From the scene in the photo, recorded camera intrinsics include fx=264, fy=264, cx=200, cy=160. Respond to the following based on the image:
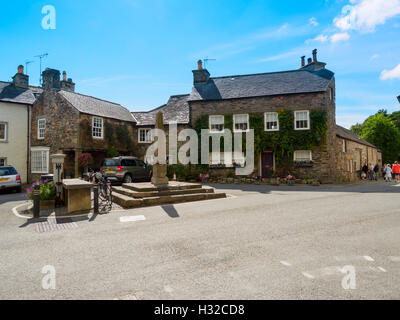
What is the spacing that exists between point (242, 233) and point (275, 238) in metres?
0.77

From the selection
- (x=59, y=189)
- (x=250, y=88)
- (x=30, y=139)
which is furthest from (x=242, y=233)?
(x=30, y=139)

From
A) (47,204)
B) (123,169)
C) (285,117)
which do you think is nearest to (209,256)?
(47,204)

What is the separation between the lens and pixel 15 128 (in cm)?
2197

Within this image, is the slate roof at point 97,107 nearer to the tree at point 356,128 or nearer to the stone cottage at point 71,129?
the stone cottage at point 71,129

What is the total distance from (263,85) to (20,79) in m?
22.1

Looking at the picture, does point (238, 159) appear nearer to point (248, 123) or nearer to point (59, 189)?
point (248, 123)

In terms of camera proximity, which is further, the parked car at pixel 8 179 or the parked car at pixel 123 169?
the parked car at pixel 123 169

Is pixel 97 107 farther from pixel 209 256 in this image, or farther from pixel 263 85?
pixel 209 256

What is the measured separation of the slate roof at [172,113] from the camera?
24094 millimetres

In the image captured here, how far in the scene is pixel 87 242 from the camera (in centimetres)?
558

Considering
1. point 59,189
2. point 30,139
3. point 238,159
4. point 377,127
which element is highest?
point 377,127

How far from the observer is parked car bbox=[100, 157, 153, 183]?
16797 millimetres

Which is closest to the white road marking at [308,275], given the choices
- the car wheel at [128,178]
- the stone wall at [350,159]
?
the car wheel at [128,178]

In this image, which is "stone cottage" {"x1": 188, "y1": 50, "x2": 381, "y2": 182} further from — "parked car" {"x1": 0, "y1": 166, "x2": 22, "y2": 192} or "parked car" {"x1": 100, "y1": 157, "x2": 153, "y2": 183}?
"parked car" {"x1": 0, "y1": 166, "x2": 22, "y2": 192}
